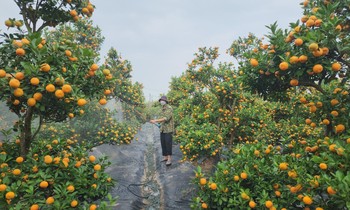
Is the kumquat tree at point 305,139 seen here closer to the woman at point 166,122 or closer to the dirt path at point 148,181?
the dirt path at point 148,181

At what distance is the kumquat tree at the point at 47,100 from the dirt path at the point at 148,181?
256cm

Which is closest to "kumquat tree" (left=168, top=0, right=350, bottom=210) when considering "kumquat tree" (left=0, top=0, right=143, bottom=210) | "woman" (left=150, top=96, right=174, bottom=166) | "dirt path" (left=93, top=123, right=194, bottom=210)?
"kumquat tree" (left=0, top=0, right=143, bottom=210)

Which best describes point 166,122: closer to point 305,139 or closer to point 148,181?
point 148,181

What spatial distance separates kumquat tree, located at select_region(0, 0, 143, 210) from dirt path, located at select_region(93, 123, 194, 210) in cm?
256

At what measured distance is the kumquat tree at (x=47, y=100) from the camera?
227 centimetres

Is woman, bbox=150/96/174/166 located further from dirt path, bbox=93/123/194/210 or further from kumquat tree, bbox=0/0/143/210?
kumquat tree, bbox=0/0/143/210

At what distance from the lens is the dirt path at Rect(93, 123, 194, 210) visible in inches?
216

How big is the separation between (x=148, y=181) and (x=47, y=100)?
5349 millimetres

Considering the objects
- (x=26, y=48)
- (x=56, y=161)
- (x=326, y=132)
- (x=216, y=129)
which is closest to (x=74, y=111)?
(x=56, y=161)

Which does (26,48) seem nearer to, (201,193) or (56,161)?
(56,161)

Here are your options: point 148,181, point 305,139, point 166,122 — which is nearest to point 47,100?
point 305,139

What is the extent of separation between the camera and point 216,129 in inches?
Result: 251

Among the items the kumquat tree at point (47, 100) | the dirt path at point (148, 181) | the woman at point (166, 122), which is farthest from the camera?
the woman at point (166, 122)

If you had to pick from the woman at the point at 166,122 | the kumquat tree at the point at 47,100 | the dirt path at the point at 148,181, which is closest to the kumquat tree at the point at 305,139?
the kumquat tree at the point at 47,100
